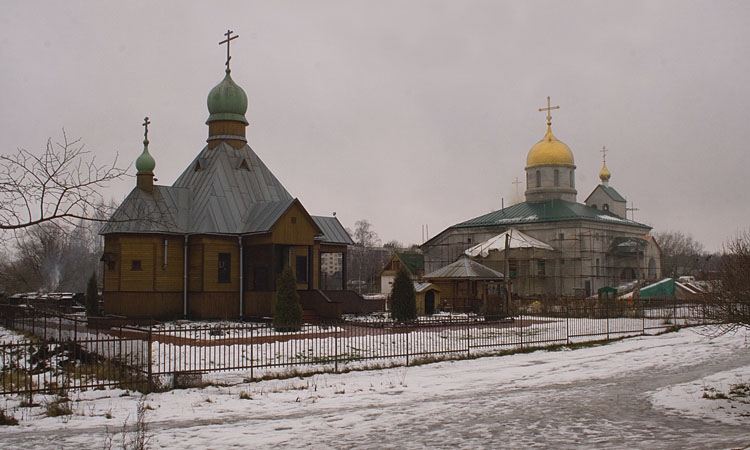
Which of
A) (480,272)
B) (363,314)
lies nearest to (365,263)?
(480,272)

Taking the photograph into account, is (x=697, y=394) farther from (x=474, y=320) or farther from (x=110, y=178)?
(x=474, y=320)

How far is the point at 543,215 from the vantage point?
65.1 metres

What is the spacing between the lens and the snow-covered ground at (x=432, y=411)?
9.95 metres

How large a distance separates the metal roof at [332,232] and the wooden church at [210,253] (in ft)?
4.40

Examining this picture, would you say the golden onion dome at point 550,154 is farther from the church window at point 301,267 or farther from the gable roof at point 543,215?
the church window at point 301,267

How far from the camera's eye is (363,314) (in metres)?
35.0

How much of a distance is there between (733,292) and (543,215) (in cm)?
5392

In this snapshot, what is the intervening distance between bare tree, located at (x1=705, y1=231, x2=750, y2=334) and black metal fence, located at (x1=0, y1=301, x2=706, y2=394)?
0.53m

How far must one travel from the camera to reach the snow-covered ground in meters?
9.95

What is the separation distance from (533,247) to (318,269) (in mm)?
28106

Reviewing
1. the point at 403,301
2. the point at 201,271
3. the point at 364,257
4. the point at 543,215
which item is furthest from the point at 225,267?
the point at 364,257

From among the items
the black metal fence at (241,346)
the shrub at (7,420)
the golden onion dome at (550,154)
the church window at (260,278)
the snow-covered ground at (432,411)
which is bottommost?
the snow-covered ground at (432,411)

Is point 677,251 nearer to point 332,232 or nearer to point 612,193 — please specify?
point 612,193

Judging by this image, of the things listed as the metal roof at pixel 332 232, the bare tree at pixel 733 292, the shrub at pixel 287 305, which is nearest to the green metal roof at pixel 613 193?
the metal roof at pixel 332 232
